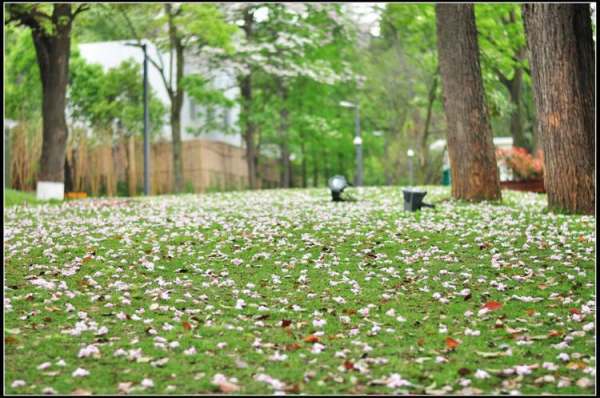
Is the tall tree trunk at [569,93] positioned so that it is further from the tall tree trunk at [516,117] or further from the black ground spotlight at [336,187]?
the tall tree trunk at [516,117]

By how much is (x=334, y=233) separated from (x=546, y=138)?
13.9 ft

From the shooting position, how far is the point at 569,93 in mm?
12648

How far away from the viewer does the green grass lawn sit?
522cm

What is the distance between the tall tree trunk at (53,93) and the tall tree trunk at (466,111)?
35.4 ft

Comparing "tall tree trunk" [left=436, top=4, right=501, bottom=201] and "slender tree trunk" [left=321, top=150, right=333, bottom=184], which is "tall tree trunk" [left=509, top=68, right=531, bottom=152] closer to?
"tall tree trunk" [left=436, top=4, right=501, bottom=201]

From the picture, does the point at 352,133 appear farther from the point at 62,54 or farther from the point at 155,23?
the point at 62,54

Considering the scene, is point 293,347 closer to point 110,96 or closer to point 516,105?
point 516,105

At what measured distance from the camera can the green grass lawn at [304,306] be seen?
522 centimetres

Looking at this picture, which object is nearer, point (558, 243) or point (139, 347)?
point (139, 347)

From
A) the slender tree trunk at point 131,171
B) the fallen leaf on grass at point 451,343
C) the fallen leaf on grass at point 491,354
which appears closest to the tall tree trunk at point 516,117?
the slender tree trunk at point 131,171

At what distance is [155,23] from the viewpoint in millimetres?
28594

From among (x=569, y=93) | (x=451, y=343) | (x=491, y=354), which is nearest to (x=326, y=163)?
(x=569, y=93)

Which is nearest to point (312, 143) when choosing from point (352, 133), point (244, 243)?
point (352, 133)

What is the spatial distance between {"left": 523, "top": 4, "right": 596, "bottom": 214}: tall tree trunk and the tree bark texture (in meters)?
13.6
